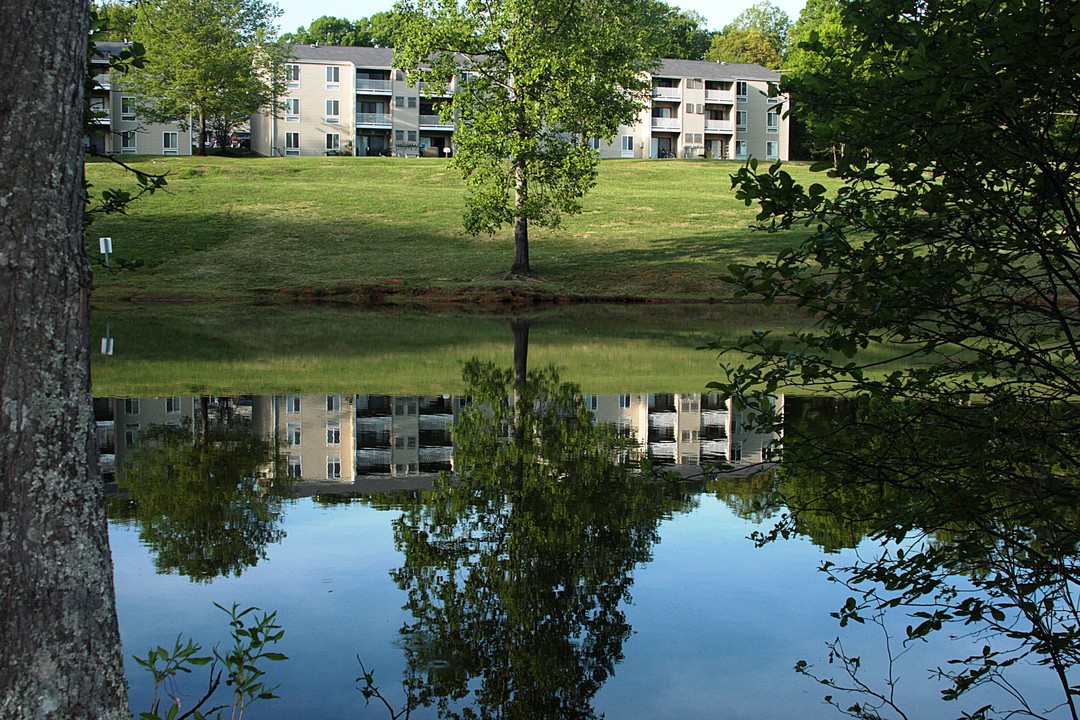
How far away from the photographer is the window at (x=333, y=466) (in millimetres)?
10841

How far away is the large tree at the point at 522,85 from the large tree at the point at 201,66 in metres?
36.1

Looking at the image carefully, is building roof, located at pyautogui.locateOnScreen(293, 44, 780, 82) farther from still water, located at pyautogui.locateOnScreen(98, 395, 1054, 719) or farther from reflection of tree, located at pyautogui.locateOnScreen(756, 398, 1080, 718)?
reflection of tree, located at pyautogui.locateOnScreen(756, 398, 1080, 718)

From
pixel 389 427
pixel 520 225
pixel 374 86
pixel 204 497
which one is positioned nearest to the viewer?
pixel 204 497

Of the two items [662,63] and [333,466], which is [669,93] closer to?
[662,63]

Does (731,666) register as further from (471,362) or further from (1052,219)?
(471,362)

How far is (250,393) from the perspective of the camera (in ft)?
52.2

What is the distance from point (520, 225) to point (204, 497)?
98.1ft

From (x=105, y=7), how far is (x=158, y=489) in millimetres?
4048

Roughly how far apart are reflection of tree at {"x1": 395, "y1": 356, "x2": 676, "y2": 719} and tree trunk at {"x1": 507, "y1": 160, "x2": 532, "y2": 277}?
2574 cm

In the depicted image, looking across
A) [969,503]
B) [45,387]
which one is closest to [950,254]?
[969,503]

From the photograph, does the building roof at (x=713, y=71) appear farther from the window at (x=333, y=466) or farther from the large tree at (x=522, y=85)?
the window at (x=333, y=466)

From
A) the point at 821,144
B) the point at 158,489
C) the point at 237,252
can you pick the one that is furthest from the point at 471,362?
the point at 237,252

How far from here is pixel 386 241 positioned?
45438 millimetres

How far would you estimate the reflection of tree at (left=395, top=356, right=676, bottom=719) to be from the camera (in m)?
5.77
